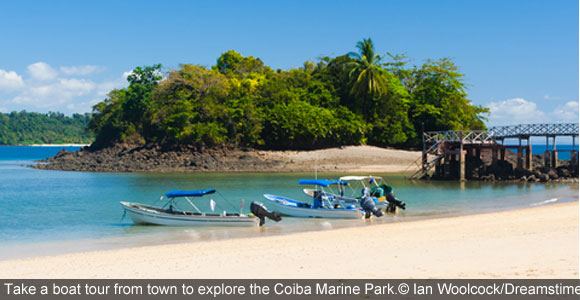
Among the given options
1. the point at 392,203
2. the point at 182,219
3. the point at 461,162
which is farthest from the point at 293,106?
the point at 182,219

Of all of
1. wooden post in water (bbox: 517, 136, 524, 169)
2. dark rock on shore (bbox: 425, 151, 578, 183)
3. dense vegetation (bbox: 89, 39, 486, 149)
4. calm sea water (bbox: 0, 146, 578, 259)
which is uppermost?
dense vegetation (bbox: 89, 39, 486, 149)

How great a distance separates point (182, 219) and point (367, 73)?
51.5 m

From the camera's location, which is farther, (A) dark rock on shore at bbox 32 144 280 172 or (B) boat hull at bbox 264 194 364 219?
(A) dark rock on shore at bbox 32 144 280 172

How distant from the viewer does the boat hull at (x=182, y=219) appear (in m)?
23.9

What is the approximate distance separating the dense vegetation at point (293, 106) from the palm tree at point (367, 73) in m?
0.13

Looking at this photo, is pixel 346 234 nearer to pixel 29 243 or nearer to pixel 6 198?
pixel 29 243

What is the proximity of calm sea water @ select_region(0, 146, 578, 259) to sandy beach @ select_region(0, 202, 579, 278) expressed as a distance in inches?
134

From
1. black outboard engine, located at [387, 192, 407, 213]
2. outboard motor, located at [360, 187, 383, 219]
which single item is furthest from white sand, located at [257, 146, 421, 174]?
outboard motor, located at [360, 187, 383, 219]

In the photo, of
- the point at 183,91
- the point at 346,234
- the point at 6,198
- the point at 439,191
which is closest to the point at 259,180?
the point at 439,191

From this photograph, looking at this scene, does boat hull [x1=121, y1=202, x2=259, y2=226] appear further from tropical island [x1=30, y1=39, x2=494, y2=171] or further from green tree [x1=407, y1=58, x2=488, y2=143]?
green tree [x1=407, y1=58, x2=488, y2=143]

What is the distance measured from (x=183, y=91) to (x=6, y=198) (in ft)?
117
